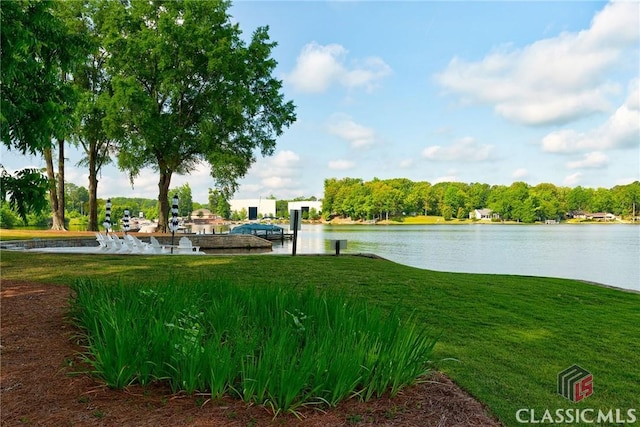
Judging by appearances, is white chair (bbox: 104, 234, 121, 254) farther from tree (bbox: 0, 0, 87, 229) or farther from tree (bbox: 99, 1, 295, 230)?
tree (bbox: 0, 0, 87, 229)

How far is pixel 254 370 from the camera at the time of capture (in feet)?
10.3

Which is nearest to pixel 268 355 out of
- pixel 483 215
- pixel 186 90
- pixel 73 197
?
pixel 186 90

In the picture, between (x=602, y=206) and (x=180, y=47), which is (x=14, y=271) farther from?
(x=602, y=206)

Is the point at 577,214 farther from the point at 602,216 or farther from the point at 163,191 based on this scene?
the point at 163,191

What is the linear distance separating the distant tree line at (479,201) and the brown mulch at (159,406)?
120063 millimetres

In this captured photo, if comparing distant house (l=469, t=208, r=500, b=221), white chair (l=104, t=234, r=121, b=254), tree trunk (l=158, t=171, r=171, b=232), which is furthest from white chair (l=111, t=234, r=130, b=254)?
distant house (l=469, t=208, r=500, b=221)

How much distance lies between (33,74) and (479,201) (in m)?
148

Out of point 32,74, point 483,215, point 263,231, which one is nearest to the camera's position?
point 32,74

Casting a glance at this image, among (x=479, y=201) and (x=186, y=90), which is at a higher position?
(x=186, y=90)

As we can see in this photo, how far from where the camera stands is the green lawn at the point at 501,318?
154 inches

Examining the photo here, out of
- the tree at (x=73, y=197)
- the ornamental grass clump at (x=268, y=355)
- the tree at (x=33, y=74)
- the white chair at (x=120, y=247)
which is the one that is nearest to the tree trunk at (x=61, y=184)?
the white chair at (x=120, y=247)

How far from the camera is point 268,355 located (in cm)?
315

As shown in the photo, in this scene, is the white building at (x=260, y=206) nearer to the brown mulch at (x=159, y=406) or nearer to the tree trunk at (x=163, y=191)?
the tree trunk at (x=163, y=191)

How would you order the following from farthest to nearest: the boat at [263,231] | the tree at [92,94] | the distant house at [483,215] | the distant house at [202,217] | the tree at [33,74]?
the distant house at [483,215] → the distant house at [202,217] → the boat at [263,231] → the tree at [92,94] → the tree at [33,74]
